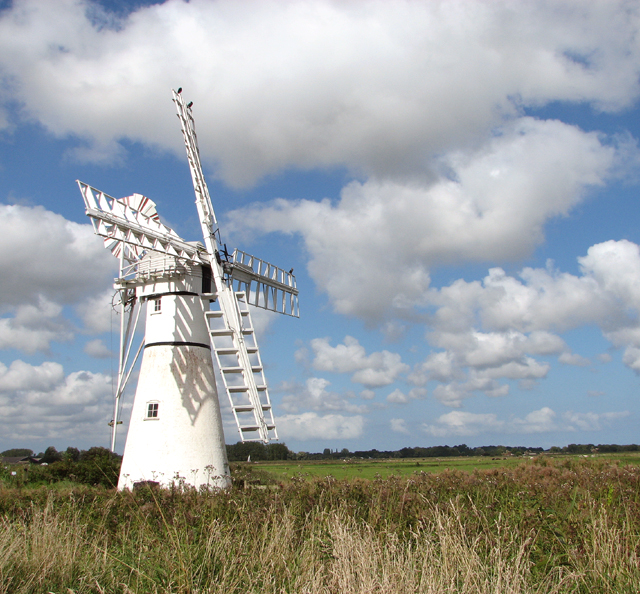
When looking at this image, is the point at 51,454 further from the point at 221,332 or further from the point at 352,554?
the point at 352,554

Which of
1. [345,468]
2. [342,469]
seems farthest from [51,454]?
[345,468]

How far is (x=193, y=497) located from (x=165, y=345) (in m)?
12.0

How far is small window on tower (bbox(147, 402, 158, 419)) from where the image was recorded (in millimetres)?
20562

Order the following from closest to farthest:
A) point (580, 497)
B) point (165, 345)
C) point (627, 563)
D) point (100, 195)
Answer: point (627, 563) < point (580, 497) < point (100, 195) < point (165, 345)

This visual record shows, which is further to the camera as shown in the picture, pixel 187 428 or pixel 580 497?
pixel 187 428

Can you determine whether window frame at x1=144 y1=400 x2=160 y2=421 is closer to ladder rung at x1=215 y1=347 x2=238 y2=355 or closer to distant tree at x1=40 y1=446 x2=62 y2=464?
ladder rung at x1=215 y1=347 x2=238 y2=355

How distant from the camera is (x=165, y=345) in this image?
21.2 meters

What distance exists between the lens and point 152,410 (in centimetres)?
2066

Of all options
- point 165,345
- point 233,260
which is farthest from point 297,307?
point 165,345

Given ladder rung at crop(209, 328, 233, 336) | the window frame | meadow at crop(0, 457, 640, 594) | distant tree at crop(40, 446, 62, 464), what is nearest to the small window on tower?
the window frame

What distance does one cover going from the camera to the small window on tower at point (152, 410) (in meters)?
20.6

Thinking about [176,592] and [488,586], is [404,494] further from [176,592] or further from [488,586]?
[176,592]

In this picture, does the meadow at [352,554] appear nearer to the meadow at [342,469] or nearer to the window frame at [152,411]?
the meadow at [342,469]

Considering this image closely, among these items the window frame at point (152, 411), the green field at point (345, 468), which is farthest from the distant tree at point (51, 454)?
the window frame at point (152, 411)
